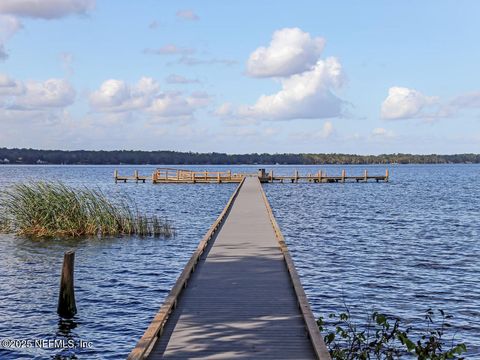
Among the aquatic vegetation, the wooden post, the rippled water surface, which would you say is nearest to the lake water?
the rippled water surface

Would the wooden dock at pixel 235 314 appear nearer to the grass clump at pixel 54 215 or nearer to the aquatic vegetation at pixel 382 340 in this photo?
the aquatic vegetation at pixel 382 340

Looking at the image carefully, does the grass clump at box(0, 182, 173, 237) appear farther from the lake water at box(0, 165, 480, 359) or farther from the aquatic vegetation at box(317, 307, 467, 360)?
the aquatic vegetation at box(317, 307, 467, 360)

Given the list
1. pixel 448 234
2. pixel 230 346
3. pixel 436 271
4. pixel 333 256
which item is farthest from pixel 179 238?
pixel 230 346

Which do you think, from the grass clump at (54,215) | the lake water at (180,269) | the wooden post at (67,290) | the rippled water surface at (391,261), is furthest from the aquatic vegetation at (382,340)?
the grass clump at (54,215)

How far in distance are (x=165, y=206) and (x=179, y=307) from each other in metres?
32.6

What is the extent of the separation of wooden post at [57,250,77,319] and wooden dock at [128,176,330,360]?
2878 mm

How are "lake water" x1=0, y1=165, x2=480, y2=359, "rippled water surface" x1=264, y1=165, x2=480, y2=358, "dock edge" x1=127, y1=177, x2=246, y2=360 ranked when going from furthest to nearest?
"rippled water surface" x1=264, y1=165, x2=480, y2=358, "lake water" x1=0, y1=165, x2=480, y2=359, "dock edge" x1=127, y1=177, x2=246, y2=360

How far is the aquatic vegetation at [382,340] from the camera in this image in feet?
29.1

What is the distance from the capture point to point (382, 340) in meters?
9.07

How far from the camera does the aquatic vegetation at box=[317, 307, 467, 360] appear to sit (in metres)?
8.88

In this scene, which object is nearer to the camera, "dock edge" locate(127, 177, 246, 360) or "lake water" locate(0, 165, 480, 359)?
"dock edge" locate(127, 177, 246, 360)

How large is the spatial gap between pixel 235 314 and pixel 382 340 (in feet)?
8.05

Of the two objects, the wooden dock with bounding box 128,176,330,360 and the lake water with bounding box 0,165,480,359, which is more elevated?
the wooden dock with bounding box 128,176,330,360

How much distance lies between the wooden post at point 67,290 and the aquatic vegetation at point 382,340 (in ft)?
19.5
